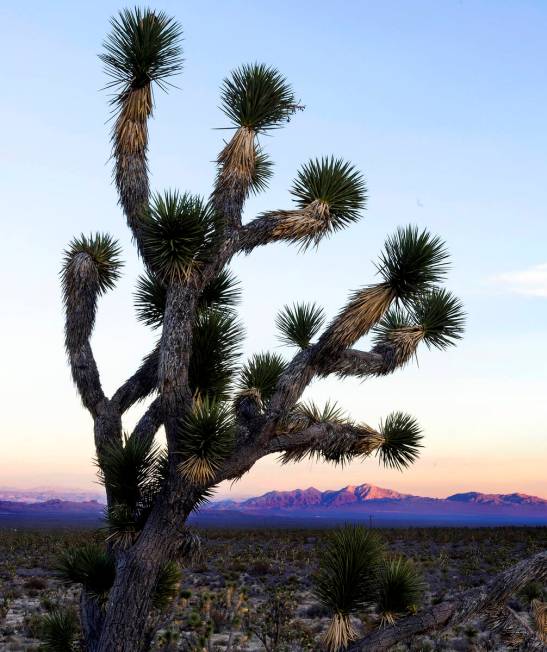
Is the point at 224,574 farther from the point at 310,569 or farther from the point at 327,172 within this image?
the point at 327,172

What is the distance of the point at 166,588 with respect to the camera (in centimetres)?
1005

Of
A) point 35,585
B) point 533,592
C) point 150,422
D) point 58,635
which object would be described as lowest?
point 58,635

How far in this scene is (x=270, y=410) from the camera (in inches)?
333

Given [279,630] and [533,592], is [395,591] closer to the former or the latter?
[279,630]

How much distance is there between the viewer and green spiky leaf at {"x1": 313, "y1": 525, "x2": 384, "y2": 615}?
7898 mm

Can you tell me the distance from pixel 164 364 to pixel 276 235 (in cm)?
179

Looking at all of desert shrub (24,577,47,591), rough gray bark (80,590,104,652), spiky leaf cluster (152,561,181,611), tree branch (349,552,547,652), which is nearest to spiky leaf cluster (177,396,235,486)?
tree branch (349,552,547,652)

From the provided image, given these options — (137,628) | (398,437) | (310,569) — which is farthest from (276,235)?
(310,569)

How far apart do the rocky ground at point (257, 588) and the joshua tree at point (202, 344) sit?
3.45ft

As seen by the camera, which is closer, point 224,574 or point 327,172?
point 327,172

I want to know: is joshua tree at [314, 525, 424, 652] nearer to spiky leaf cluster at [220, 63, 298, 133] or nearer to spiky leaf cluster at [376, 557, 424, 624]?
spiky leaf cluster at [376, 557, 424, 624]

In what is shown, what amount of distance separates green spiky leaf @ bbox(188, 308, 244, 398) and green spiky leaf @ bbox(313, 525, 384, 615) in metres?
2.25

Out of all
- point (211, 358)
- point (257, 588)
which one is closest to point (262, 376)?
point (211, 358)

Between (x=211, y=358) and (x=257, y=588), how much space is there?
13125 mm
